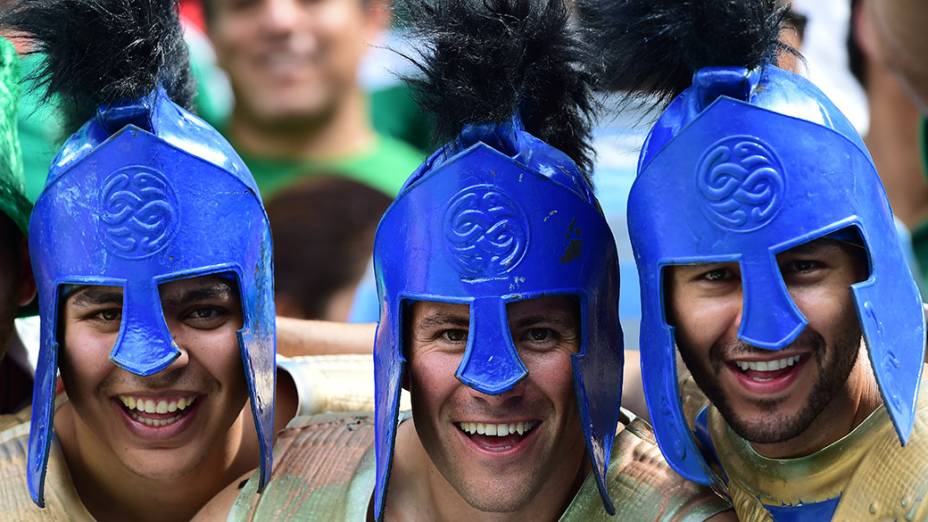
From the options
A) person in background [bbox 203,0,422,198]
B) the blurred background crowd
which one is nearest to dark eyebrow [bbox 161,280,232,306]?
the blurred background crowd

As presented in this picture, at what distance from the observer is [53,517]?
3.45m

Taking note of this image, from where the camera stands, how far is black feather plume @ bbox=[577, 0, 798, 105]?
120 inches

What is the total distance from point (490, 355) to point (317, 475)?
2.06 ft

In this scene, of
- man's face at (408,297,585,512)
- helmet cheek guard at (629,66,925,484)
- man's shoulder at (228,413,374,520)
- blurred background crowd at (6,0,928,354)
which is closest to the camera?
helmet cheek guard at (629,66,925,484)

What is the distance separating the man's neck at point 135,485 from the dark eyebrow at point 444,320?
65 centimetres

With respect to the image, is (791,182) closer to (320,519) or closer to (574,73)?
(574,73)

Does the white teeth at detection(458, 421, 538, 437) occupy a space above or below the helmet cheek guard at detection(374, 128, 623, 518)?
below

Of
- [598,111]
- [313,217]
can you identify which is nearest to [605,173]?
A: [313,217]

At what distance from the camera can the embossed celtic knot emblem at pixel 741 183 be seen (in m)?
2.90

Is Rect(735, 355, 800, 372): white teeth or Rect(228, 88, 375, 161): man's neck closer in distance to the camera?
Rect(735, 355, 800, 372): white teeth

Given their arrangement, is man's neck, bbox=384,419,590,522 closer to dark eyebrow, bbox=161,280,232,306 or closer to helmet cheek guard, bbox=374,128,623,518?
helmet cheek guard, bbox=374,128,623,518

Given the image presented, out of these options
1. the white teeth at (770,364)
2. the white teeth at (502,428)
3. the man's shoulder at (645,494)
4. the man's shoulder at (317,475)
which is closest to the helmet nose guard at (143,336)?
the man's shoulder at (317,475)

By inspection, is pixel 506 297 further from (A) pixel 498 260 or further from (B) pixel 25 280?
(B) pixel 25 280

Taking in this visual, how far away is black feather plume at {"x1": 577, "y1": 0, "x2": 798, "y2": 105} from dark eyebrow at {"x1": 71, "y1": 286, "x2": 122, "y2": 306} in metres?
1.13
